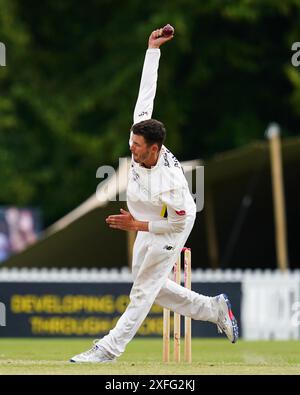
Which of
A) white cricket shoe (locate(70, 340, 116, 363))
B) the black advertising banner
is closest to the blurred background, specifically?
the black advertising banner

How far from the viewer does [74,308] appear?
59.8 feet

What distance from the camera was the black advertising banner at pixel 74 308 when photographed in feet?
59.7

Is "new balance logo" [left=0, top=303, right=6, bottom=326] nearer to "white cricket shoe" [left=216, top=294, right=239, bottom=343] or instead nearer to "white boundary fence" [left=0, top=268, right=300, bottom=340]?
"white boundary fence" [left=0, top=268, right=300, bottom=340]

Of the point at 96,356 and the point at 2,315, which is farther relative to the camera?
the point at 2,315

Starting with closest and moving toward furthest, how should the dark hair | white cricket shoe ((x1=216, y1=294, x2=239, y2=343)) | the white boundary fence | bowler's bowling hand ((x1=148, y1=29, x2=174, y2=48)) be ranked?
the dark hair → bowler's bowling hand ((x1=148, y1=29, x2=174, y2=48)) → white cricket shoe ((x1=216, y1=294, x2=239, y2=343)) → the white boundary fence

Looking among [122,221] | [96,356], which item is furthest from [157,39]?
[96,356]

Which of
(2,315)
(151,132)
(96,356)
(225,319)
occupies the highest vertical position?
(151,132)

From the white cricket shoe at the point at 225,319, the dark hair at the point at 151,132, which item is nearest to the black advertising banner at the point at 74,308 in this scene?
the white cricket shoe at the point at 225,319

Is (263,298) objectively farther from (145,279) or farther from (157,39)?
(157,39)

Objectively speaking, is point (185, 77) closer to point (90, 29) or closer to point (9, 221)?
point (90, 29)

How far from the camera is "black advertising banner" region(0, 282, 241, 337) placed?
18203 millimetres

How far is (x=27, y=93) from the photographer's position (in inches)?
1145

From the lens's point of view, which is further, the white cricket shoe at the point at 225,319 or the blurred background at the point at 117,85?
the blurred background at the point at 117,85

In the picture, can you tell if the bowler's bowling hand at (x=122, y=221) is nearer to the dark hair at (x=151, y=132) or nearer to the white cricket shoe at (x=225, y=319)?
the dark hair at (x=151, y=132)
